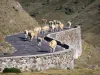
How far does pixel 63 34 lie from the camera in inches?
3297

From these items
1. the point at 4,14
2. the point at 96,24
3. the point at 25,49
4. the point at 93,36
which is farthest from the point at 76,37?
the point at 96,24

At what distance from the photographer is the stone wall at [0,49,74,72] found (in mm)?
44562

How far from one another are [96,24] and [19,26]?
102 m

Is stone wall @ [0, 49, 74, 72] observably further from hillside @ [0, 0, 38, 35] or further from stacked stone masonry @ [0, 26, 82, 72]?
hillside @ [0, 0, 38, 35]

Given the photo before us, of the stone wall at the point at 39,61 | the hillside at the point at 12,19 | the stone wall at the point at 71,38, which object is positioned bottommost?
the stone wall at the point at 39,61

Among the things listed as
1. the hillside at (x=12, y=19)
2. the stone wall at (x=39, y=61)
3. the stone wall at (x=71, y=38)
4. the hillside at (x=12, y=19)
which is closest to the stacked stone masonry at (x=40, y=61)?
the stone wall at (x=39, y=61)

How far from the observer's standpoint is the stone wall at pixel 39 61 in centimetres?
4456

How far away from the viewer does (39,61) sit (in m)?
46.4

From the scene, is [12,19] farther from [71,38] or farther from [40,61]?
[40,61]

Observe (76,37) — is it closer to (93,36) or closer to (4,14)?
(4,14)

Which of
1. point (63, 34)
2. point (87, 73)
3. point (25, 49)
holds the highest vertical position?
point (63, 34)

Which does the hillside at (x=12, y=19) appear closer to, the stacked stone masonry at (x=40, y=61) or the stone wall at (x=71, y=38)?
the stone wall at (x=71, y=38)

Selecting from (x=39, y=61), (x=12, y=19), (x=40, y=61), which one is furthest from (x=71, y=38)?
(x=39, y=61)

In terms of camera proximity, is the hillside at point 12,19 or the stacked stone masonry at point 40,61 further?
the hillside at point 12,19
